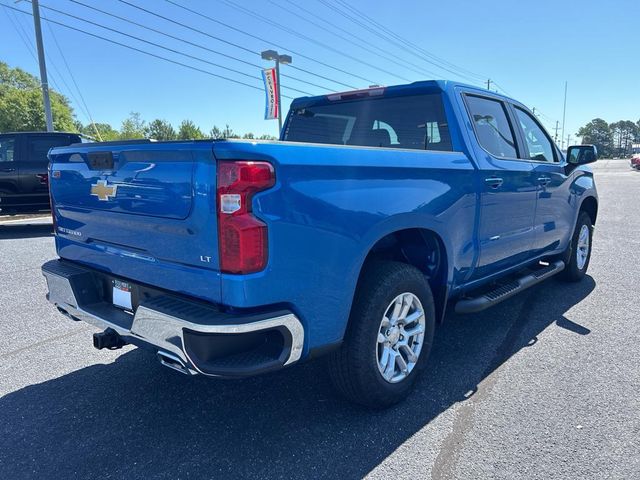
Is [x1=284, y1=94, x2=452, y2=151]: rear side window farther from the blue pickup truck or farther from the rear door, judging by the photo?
the rear door

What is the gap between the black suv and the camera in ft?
33.4

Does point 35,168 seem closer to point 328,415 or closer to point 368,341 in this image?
point 328,415

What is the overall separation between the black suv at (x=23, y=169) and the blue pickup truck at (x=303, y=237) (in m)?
8.54

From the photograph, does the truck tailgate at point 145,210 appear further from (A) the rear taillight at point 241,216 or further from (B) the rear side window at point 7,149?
(B) the rear side window at point 7,149

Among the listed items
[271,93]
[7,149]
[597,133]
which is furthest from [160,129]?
[597,133]

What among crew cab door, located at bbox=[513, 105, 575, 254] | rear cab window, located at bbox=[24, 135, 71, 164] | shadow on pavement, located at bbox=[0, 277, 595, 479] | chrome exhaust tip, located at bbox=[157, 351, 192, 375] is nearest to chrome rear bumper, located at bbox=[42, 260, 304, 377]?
chrome exhaust tip, located at bbox=[157, 351, 192, 375]

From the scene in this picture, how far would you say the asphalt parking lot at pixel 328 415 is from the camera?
2.28 meters

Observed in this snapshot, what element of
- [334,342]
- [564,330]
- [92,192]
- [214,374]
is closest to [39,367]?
[92,192]

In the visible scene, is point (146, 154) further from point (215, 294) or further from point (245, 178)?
point (215, 294)

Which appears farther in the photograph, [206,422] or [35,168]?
[35,168]

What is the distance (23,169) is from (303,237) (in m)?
10.5

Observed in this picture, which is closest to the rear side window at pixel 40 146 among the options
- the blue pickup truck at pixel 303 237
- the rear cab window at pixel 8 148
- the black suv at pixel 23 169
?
the black suv at pixel 23 169

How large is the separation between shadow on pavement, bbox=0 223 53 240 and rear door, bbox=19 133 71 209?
621mm

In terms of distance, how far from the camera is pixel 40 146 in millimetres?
10359
